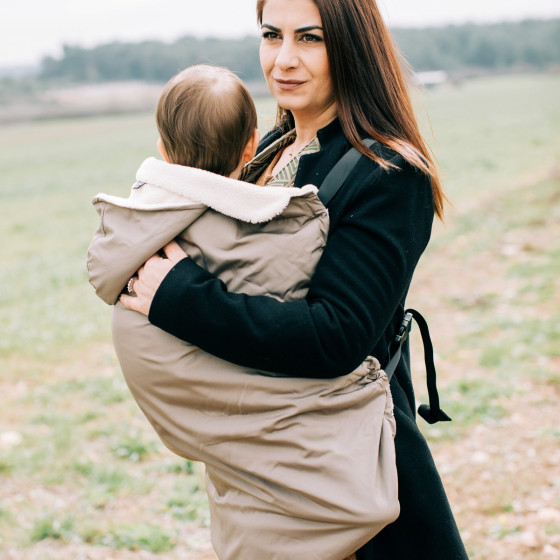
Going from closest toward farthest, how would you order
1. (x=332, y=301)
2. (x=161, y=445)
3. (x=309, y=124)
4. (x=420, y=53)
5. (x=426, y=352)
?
1. (x=332, y=301)
2. (x=309, y=124)
3. (x=426, y=352)
4. (x=161, y=445)
5. (x=420, y=53)

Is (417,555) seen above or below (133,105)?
above

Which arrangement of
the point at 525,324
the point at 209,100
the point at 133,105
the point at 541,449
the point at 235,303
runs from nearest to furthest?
1. the point at 235,303
2. the point at 209,100
3. the point at 541,449
4. the point at 525,324
5. the point at 133,105

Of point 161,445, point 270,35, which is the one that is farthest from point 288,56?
point 161,445

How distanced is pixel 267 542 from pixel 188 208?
82 cm

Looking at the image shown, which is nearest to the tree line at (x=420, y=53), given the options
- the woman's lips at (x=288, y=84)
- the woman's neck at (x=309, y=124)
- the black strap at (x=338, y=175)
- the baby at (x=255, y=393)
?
the woman's neck at (x=309, y=124)

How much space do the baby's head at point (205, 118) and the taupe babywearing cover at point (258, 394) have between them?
126mm

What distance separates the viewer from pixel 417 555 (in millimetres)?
1896

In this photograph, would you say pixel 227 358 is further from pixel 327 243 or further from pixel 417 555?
pixel 417 555

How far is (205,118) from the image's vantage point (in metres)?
1.76

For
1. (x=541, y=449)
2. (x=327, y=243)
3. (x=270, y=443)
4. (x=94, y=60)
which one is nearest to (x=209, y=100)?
(x=327, y=243)

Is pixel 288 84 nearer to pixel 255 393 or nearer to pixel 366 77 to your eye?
pixel 366 77

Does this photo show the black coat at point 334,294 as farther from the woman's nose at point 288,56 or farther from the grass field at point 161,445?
the grass field at point 161,445

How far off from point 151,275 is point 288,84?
0.68m

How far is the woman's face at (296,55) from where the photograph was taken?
Answer: 5.92 ft
